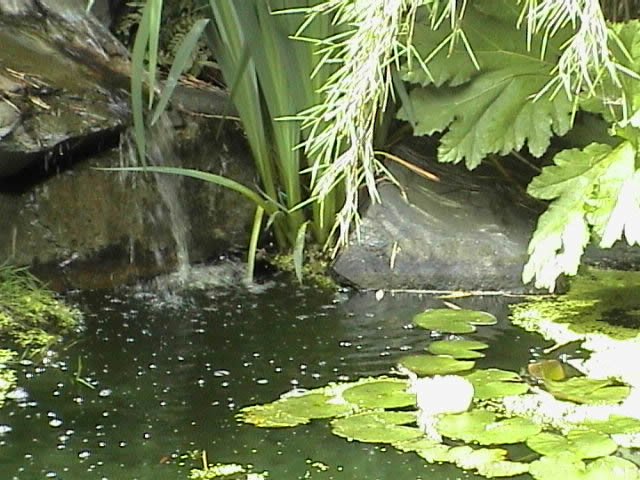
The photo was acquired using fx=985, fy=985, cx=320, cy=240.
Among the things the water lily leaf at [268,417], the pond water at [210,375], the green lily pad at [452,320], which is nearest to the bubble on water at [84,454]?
the pond water at [210,375]

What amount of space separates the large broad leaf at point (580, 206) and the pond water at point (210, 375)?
0.20 m

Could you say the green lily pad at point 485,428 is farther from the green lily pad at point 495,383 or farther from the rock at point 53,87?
Answer: the rock at point 53,87

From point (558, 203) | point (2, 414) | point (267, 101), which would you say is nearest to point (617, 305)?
point (558, 203)

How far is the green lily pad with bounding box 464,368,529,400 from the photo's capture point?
1821 mm

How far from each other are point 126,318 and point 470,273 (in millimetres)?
917

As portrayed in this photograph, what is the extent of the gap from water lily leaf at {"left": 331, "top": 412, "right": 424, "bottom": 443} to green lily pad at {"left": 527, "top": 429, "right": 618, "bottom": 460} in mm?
196

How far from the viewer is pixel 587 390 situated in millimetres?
1839

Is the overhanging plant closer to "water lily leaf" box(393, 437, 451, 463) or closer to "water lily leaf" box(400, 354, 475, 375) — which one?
"water lily leaf" box(400, 354, 475, 375)

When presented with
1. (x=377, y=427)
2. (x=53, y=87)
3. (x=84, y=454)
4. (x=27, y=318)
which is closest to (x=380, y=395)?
(x=377, y=427)

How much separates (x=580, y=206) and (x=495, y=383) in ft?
1.61

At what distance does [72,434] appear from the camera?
1.70m

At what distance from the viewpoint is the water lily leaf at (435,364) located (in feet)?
6.38

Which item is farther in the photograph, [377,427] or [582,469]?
[377,427]

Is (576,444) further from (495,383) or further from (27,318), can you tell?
(27,318)
